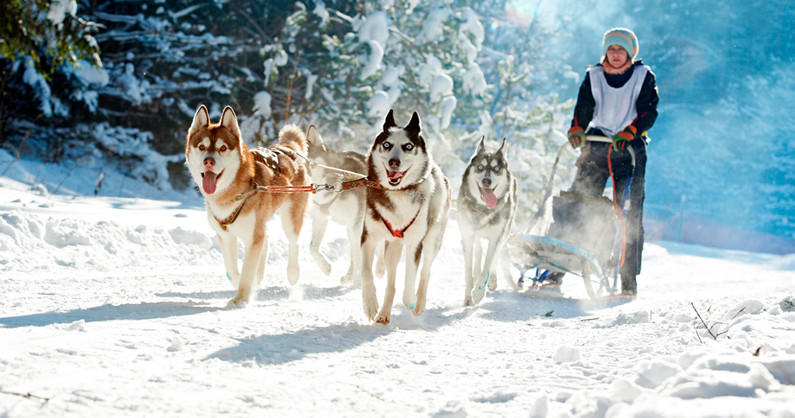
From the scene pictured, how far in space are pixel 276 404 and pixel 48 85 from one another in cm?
1264

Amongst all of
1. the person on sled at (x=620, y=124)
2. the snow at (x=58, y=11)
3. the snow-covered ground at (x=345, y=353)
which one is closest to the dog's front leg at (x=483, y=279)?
the snow-covered ground at (x=345, y=353)

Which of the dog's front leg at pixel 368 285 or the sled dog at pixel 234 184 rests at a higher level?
the sled dog at pixel 234 184

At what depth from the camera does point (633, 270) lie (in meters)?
5.71

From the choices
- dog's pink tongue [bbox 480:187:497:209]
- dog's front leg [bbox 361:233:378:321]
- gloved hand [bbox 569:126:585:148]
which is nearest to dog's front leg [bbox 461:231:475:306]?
dog's pink tongue [bbox 480:187:497:209]

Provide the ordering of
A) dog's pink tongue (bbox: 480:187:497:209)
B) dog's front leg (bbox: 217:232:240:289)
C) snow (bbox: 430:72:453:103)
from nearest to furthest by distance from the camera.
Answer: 1. dog's front leg (bbox: 217:232:240:289)
2. dog's pink tongue (bbox: 480:187:497:209)
3. snow (bbox: 430:72:453:103)

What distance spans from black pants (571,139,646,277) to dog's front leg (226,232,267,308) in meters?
3.19

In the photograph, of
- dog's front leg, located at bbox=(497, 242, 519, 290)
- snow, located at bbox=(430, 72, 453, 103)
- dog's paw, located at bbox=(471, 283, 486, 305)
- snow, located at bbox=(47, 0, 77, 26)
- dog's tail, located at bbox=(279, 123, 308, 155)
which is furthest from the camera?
snow, located at bbox=(430, 72, 453, 103)

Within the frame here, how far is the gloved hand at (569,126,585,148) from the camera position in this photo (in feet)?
18.7

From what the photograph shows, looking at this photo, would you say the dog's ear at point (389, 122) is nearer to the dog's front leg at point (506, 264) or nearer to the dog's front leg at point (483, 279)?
the dog's front leg at point (483, 279)

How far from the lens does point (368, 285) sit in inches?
136

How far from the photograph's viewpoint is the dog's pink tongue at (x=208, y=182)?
11.8 feet

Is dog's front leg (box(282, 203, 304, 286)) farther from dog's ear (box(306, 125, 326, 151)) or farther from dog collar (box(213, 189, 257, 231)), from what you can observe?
dog's ear (box(306, 125, 326, 151))

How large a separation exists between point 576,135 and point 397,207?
293 cm

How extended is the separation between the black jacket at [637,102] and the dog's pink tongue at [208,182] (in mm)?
3786
